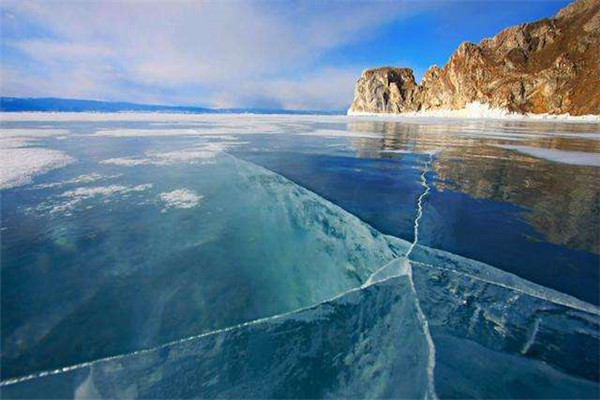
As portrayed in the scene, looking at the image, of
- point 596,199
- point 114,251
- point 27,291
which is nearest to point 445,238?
point 596,199

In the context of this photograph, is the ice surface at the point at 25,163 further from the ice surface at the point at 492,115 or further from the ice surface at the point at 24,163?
the ice surface at the point at 492,115

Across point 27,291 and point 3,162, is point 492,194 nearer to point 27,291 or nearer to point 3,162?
point 27,291

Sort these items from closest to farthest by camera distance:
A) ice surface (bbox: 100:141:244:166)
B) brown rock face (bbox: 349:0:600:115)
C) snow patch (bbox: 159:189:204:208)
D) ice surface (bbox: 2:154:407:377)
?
ice surface (bbox: 2:154:407:377) < snow patch (bbox: 159:189:204:208) < ice surface (bbox: 100:141:244:166) < brown rock face (bbox: 349:0:600:115)

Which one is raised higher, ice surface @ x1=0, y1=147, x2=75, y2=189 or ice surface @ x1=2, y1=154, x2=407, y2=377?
ice surface @ x1=0, y1=147, x2=75, y2=189

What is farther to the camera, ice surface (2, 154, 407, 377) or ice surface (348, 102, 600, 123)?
ice surface (348, 102, 600, 123)

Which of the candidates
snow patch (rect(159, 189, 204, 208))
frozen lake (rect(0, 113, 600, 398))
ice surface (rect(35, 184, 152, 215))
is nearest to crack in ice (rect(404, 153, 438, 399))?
frozen lake (rect(0, 113, 600, 398))

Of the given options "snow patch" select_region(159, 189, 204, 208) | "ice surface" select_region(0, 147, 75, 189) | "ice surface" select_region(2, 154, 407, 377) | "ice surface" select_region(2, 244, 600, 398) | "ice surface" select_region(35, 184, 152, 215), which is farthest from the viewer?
"ice surface" select_region(0, 147, 75, 189)

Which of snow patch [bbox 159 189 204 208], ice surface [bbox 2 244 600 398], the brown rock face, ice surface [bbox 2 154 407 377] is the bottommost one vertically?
ice surface [bbox 2 244 600 398]

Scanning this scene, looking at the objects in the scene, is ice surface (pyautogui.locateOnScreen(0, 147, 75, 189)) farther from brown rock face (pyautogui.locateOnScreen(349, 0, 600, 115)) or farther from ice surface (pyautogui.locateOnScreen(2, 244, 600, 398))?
brown rock face (pyautogui.locateOnScreen(349, 0, 600, 115))
